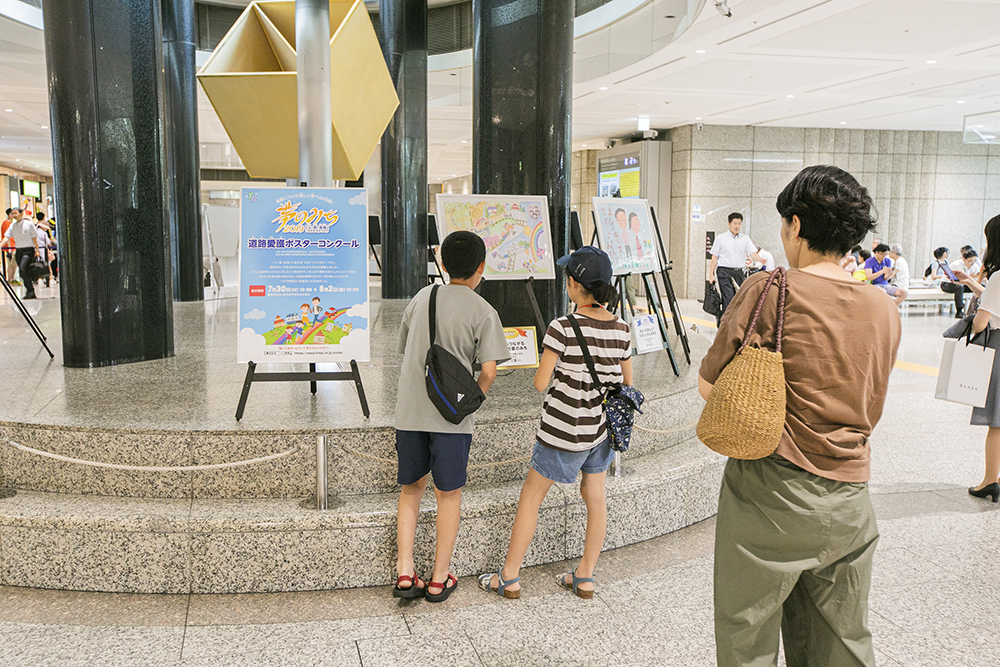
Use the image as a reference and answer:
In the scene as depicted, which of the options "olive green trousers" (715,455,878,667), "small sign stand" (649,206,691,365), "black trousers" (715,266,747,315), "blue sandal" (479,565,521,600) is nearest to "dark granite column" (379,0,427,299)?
"black trousers" (715,266,747,315)

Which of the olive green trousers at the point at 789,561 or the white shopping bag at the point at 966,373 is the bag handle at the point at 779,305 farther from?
the white shopping bag at the point at 966,373

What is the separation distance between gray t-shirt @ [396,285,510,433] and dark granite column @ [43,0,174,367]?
3640 millimetres

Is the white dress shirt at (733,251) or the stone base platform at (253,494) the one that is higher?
the white dress shirt at (733,251)

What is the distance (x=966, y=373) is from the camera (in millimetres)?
4520

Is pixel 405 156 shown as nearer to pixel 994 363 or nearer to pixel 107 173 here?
pixel 107 173

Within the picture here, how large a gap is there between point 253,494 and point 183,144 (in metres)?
8.75

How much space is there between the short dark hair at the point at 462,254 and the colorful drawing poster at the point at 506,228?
2069 millimetres

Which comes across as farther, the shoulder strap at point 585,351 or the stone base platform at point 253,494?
the stone base platform at point 253,494

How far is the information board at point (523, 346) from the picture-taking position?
203 inches

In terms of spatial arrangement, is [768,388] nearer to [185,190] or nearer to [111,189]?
[111,189]

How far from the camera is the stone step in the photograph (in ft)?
10.9

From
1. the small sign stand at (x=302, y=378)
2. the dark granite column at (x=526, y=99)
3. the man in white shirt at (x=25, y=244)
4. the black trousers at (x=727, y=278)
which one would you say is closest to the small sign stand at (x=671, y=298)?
the dark granite column at (x=526, y=99)

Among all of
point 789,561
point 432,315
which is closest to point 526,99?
point 432,315

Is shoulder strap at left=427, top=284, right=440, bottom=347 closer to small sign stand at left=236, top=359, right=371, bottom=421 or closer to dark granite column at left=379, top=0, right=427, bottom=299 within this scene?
small sign stand at left=236, top=359, right=371, bottom=421
